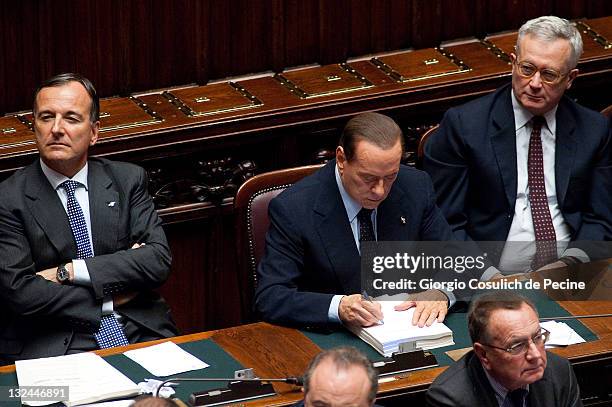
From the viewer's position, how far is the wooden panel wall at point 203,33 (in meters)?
6.27

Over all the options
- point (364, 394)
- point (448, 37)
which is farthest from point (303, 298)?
point (448, 37)

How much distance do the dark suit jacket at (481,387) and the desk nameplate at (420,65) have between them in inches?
85.8

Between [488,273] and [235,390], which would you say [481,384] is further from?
[488,273]

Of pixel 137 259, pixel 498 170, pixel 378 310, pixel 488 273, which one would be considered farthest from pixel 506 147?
pixel 137 259

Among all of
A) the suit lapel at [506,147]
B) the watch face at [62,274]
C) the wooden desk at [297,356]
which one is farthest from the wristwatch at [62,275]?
the suit lapel at [506,147]

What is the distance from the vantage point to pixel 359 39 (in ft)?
22.8

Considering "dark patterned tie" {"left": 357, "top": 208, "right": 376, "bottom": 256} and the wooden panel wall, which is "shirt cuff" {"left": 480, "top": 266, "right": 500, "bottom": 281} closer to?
"dark patterned tie" {"left": 357, "top": 208, "right": 376, "bottom": 256}

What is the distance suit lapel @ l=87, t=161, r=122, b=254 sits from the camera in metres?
5.37

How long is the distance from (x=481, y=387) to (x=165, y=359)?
3.34ft

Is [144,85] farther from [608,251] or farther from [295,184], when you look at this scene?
[608,251]

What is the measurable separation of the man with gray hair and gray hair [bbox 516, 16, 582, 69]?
2.05 metres

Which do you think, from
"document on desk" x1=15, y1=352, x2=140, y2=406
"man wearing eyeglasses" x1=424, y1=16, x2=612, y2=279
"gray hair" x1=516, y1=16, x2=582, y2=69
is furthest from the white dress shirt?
"document on desk" x1=15, y1=352, x2=140, y2=406

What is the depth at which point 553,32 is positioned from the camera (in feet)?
19.2

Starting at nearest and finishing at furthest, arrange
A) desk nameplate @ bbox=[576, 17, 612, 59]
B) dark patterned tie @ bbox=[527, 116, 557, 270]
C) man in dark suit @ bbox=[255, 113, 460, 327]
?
man in dark suit @ bbox=[255, 113, 460, 327], dark patterned tie @ bbox=[527, 116, 557, 270], desk nameplate @ bbox=[576, 17, 612, 59]
